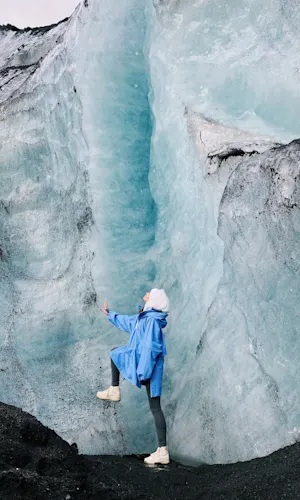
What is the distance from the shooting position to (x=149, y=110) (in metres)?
6.36

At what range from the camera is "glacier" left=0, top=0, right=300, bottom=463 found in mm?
4520

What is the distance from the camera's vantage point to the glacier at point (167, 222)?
4520 millimetres

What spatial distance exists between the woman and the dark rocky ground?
355 mm

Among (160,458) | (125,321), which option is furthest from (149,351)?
(160,458)

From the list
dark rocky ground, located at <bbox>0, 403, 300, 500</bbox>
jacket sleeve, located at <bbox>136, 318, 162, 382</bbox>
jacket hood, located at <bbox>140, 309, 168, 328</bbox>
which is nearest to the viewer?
dark rocky ground, located at <bbox>0, 403, 300, 500</bbox>

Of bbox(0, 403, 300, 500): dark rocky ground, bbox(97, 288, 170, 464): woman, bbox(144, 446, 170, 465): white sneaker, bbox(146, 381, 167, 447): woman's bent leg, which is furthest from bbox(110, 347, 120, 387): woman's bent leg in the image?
bbox(0, 403, 300, 500): dark rocky ground

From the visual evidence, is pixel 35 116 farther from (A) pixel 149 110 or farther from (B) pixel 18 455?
(B) pixel 18 455

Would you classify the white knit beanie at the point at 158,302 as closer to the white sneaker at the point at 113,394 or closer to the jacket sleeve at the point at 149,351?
the jacket sleeve at the point at 149,351

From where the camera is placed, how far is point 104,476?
376 cm

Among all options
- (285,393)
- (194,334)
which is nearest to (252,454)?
(285,393)

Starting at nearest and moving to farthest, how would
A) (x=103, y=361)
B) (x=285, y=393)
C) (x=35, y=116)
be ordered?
(x=285, y=393), (x=103, y=361), (x=35, y=116)

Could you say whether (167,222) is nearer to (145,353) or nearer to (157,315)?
(157,315)

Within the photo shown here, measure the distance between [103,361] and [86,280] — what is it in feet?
2.78

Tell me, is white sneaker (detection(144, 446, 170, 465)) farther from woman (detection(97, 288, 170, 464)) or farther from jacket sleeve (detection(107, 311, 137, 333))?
jacket sleeve (detection(107, 311, 137, 333))
